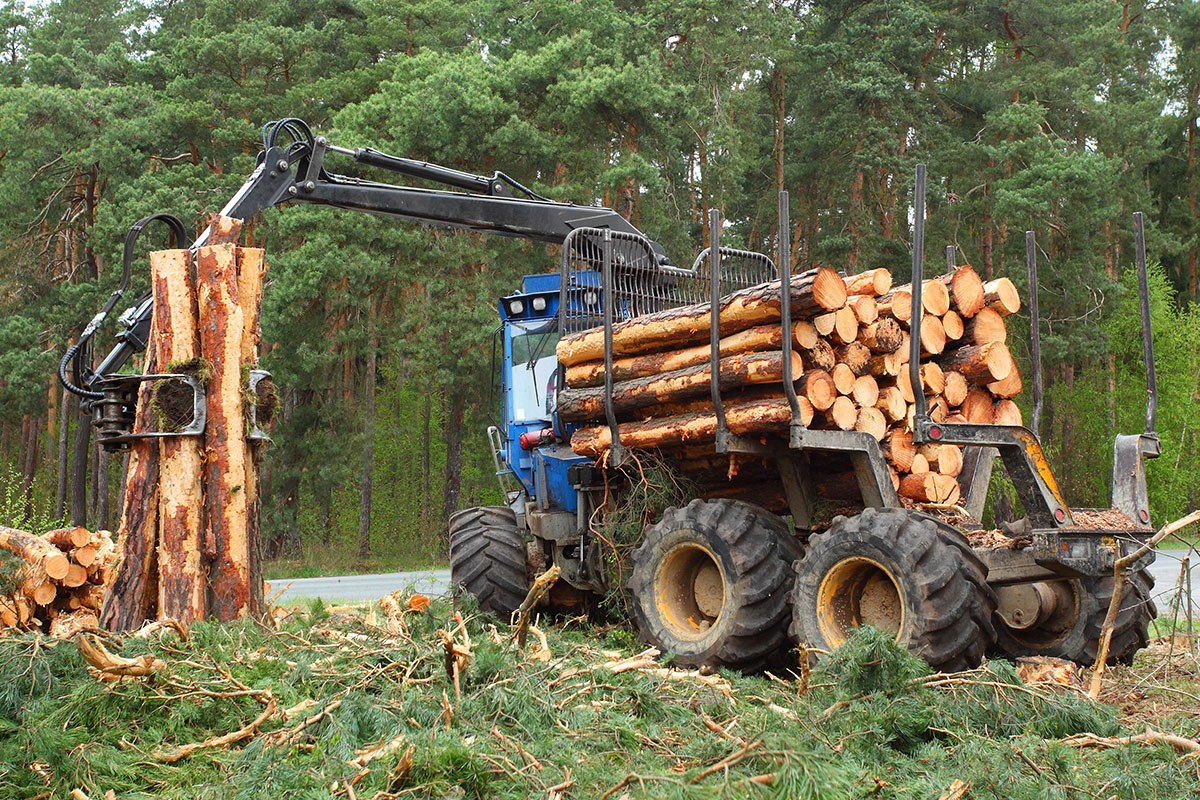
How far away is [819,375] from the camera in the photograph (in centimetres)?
669

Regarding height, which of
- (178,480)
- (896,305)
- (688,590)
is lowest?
(688,590)

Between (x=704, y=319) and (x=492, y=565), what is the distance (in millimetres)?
3035

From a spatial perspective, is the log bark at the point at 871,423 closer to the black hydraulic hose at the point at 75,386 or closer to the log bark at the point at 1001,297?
the log bark at the point at 1001,297

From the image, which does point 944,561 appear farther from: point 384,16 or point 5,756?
point 384,16

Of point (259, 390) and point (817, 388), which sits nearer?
point (817, 388)

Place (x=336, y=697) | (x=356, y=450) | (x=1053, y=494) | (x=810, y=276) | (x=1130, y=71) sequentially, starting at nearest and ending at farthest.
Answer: (x=336, y=697), (x=1053, y=494), (x=810, y=276), (x=356, y=450), (x=1130, y=71)

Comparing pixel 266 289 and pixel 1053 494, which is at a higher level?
pixel 266 289

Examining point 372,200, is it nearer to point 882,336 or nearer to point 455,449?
point 882,336

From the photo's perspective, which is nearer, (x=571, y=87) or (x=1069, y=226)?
(x=571, y=87)

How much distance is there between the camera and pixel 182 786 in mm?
4199

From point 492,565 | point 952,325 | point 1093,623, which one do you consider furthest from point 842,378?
point 492,565

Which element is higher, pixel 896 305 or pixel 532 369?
pixel 896 305

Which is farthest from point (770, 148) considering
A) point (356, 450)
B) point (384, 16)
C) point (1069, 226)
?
point (356, 450)

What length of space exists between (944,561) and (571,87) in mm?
18545
